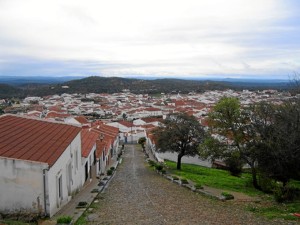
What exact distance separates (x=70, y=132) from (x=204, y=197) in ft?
26.2

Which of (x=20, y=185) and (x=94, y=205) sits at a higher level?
(x=20, y=185)

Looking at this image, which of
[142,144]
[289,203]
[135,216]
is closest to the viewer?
[135,216]

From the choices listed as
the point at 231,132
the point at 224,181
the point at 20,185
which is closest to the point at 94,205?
the point at 20,185

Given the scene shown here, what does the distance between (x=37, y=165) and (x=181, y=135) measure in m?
22.1

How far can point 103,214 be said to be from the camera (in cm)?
1449

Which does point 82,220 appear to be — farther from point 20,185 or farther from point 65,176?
point 65,176

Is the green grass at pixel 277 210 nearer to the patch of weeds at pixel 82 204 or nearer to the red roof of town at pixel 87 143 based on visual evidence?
the patch of weeds at pixel 82 204

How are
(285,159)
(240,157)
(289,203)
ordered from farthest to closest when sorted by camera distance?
(240,157) < (285,159) < (289,203)

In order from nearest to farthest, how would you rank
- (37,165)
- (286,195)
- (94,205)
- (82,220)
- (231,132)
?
(82,220) → (37,165) → (286,195) → (94,205) → (231,132)

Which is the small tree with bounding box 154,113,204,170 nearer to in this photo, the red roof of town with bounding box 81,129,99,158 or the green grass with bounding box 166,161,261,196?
the green grass with bounding box 166,161,261,196

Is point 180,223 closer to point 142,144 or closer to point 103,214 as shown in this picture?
point 103,214

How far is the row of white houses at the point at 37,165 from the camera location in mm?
14055

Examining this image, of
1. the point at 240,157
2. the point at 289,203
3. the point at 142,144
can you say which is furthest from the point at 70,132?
the point at 142,144

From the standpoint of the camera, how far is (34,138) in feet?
58.2
